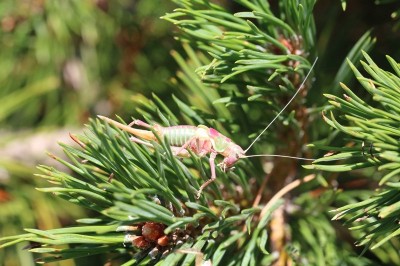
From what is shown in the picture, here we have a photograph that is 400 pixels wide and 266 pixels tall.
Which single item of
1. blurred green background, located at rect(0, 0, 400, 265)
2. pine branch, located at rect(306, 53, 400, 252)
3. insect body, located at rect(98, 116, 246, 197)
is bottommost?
Result: pine branch, located at rect(306, 53, 400, 252)

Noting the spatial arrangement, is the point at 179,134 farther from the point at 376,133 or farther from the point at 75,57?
A: the point at 75,57

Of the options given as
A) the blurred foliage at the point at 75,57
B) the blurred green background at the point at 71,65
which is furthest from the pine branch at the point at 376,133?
the blurred foliage at the point at 75,57

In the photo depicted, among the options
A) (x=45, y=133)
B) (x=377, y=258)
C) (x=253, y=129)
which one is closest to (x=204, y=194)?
(x=253, y=129)

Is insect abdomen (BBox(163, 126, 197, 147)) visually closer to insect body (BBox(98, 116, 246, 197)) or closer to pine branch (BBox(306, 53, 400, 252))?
insect body (BBox(98, 116, 246, 197))

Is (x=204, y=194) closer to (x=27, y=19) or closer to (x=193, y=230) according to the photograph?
(x=193, y=230)

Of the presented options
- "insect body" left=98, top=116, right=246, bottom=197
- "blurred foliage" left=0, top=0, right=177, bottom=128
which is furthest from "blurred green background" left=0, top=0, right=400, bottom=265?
"insect body" left=98, top=116, right=246, bottom=197

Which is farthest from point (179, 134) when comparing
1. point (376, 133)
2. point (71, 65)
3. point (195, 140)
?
point (71, 65)

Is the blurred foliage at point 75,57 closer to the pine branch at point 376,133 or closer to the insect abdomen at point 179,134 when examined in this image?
the insect abdomen at point 179,134
